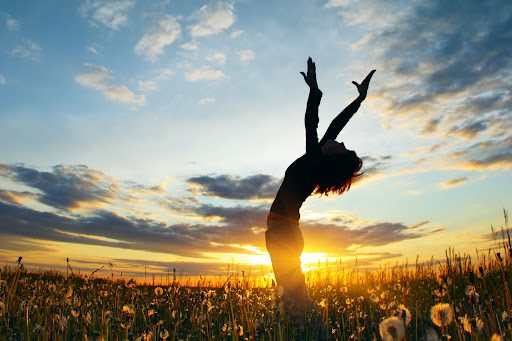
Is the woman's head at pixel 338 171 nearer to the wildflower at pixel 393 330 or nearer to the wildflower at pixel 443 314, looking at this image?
the wildflower at pixel 443 314

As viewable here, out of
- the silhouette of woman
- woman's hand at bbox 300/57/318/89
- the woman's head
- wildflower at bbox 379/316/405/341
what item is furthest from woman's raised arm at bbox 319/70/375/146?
wildflower at bbox 379/316/405/341

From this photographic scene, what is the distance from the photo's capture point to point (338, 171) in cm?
797

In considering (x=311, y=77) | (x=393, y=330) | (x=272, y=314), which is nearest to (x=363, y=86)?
(x=311, y=77)

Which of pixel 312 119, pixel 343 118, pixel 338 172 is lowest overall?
pixel 338 172

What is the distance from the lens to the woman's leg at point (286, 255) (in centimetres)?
742

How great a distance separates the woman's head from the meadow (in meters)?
2.17

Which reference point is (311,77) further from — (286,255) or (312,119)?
(286,255)

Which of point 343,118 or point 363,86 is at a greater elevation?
point 363,86

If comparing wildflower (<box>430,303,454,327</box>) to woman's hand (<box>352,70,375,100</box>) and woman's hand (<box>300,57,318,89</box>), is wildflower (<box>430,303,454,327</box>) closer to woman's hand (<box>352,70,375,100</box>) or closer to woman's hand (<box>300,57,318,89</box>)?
woman's hand (<box>300,57,318,89</box>)

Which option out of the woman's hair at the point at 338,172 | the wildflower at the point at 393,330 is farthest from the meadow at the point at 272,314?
the woman's hair at the point at 338,172

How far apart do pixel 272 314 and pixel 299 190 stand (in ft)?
8.00

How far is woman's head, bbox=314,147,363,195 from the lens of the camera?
25.7ft

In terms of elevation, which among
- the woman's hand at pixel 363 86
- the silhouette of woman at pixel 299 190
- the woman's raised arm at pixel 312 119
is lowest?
the silhouette of woman at pixel 299 190

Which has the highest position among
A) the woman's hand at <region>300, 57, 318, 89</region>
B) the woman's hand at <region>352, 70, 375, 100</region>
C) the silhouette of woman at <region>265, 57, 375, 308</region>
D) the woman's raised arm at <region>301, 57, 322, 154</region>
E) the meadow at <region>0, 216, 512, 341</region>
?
the woman's hand at <region>352, 70, 375, 100</region>
